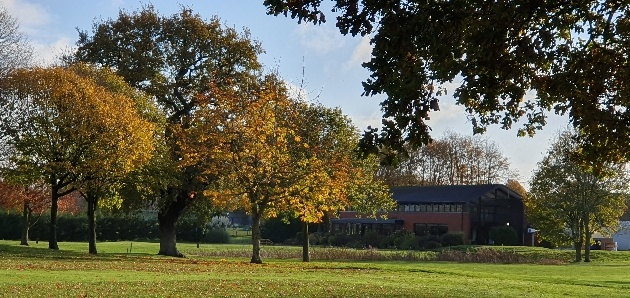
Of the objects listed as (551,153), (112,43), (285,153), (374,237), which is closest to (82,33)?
(112,43)

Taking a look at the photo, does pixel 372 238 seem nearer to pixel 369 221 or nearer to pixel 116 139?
pixel 369 221

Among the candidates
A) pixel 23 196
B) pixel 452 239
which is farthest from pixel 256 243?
pixel 452 239

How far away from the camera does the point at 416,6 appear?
11.8 meters

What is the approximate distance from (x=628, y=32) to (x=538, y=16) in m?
2.42

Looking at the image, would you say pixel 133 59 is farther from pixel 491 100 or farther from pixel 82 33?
pixel 491 100

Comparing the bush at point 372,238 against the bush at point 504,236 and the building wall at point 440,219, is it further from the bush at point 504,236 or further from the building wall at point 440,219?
the bush at point 504,236

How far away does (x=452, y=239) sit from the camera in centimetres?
7275

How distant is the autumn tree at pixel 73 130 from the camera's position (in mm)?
38000

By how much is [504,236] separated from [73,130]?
2021 inches

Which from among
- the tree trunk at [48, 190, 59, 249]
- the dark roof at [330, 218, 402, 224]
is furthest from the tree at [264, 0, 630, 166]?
the dark roof at [330, 218, 402, 224]

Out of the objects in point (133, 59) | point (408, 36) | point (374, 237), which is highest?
point (133, 59)

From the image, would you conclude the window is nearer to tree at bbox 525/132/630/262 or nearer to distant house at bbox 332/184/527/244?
distant house at bbox 332/184/527/244

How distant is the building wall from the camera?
8106cm

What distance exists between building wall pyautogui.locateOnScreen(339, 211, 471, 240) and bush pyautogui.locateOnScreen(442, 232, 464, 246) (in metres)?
4.09
